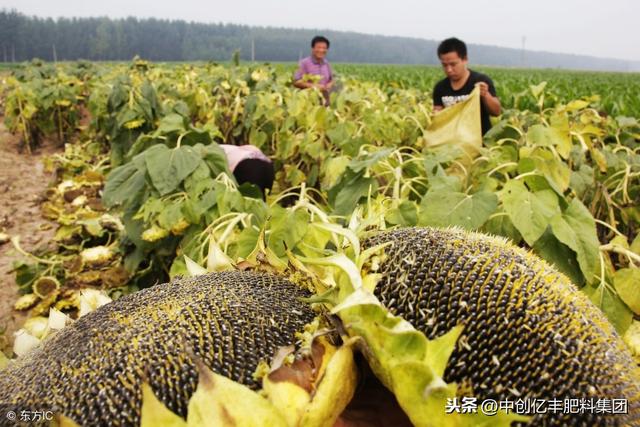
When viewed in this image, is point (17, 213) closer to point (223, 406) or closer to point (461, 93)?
point (461, 93)

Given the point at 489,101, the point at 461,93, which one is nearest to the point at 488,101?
the point at 489,101

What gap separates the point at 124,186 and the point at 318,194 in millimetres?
972

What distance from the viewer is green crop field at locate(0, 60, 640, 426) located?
1369 millimetres

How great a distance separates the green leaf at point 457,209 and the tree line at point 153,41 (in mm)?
38644

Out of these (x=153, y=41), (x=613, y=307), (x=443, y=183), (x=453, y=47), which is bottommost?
(x=153, y=41)

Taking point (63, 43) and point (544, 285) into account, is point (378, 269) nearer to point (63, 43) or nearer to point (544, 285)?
point (544, 285)

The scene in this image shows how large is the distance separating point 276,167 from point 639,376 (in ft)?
11.8

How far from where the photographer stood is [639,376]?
28.0 inches

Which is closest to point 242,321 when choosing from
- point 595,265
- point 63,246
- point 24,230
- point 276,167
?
point 595,265

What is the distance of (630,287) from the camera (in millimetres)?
1367

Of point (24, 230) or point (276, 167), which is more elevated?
point (276, 167)

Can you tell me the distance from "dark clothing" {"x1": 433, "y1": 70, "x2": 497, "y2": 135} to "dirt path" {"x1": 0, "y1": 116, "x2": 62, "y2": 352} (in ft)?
9.62

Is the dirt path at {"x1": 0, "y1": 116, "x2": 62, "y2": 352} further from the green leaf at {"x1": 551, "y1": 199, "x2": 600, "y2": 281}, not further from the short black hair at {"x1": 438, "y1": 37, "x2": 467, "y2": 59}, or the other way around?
the short black hair at {"x1": 438, "y1": 37, "x2": 467, "y2": 59}

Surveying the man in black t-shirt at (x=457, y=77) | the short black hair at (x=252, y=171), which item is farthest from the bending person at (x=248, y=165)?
the man in black t-shirt at (x=457, y=77)
